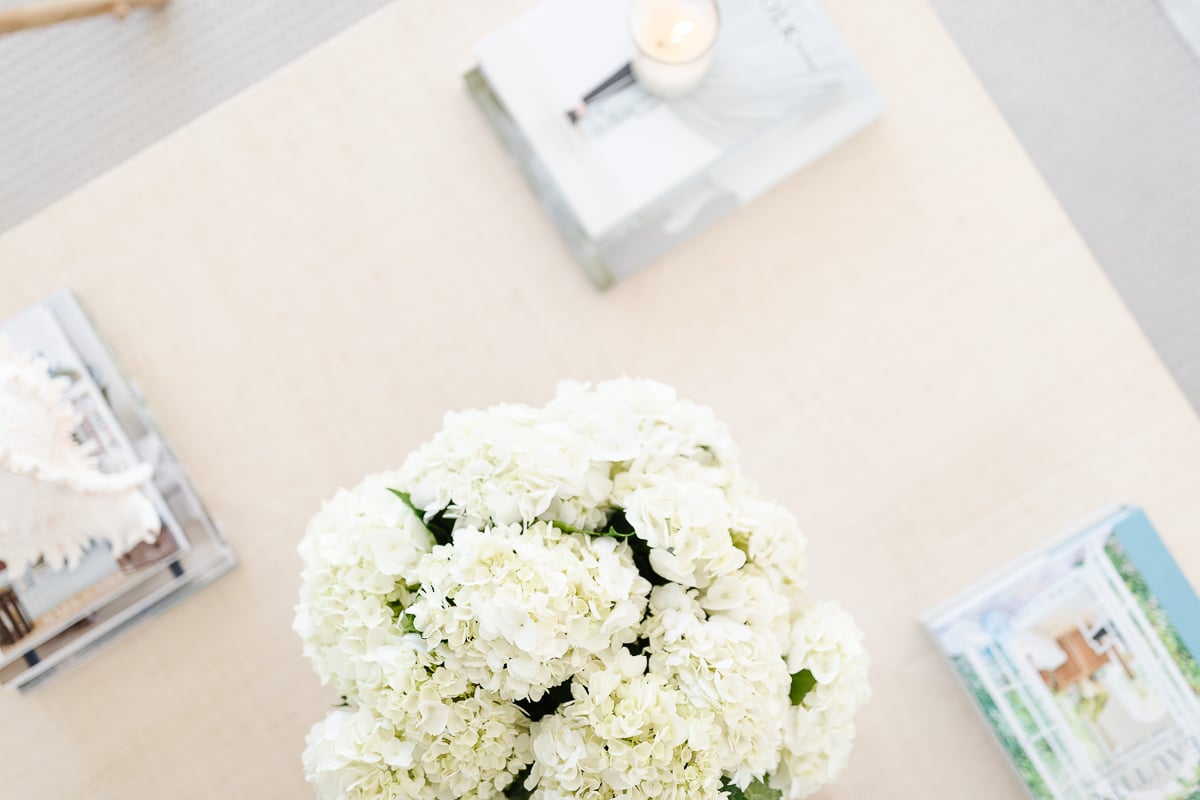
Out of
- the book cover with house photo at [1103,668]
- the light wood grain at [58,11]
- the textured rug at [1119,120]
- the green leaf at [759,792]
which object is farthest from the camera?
the textured rug at [1119,120]

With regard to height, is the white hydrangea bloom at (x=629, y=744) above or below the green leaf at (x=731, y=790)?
above

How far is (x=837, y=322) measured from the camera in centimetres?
85

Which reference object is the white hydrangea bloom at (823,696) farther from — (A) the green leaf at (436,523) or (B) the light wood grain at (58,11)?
(B) the light wood grain at (58,11)

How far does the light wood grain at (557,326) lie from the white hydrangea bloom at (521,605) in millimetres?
379

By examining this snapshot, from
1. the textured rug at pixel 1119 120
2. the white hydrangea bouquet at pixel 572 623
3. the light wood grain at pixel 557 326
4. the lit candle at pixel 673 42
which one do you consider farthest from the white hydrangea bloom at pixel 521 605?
the textured rug at pixel 1119 120

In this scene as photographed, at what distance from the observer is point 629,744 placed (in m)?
0.48

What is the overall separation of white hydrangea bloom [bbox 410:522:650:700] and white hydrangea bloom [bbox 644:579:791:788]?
0.03 meters

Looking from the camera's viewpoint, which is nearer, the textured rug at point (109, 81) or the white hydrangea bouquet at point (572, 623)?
the white hydrangea bouquet at point (572, 623)

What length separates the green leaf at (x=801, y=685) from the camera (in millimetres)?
572

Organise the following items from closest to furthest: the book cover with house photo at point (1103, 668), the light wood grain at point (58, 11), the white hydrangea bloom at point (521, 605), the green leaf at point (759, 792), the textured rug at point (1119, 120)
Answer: the white hydrangea bloom at point (521, 605) → the green leaf at point (759, 792) → the book cover with house photo at point (1103, 668) → the light wood grain at point (58, 11) → the textured rug at point (1119, 120)

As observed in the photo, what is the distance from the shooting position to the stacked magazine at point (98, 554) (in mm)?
794

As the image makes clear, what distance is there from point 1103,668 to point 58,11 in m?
1.33

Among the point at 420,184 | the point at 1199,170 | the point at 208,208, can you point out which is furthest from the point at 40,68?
the point at 1199,170

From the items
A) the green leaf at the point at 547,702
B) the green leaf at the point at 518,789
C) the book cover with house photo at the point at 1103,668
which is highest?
the green leaf at the point at 547,702
